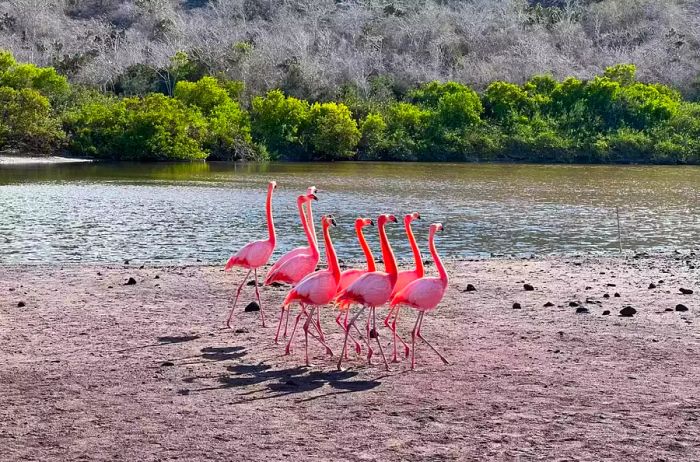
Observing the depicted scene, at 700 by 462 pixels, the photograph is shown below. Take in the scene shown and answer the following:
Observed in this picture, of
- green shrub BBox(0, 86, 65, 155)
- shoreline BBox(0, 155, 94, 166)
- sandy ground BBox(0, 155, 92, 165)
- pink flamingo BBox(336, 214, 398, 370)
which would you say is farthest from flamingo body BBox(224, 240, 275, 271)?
green shrub BBox(0, 86, 65, 155)

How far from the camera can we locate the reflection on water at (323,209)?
22359mm

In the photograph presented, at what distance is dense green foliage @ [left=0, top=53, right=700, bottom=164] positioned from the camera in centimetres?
6731

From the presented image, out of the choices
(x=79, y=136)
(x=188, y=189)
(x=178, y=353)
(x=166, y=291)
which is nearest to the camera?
(x=178, y=353)

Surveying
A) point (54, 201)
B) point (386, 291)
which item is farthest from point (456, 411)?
point (54, 201)

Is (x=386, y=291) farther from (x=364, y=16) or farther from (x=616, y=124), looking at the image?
(x=364, y=16)

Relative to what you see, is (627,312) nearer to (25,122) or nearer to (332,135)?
(25,122)

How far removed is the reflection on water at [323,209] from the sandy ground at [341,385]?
8.14 metres

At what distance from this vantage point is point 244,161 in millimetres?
70188

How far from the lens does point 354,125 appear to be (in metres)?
74.1

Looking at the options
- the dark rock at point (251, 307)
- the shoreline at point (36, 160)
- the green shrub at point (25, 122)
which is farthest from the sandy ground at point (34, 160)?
the dark rock at point (251, 307)

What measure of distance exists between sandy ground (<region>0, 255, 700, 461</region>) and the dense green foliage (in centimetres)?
5584

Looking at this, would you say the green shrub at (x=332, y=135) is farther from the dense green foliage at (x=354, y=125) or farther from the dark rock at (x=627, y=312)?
the dark rock at (x=627, y=312)

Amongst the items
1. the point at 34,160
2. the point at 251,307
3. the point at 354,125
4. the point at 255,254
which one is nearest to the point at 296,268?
the point at 255,254

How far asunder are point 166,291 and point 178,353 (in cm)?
424
